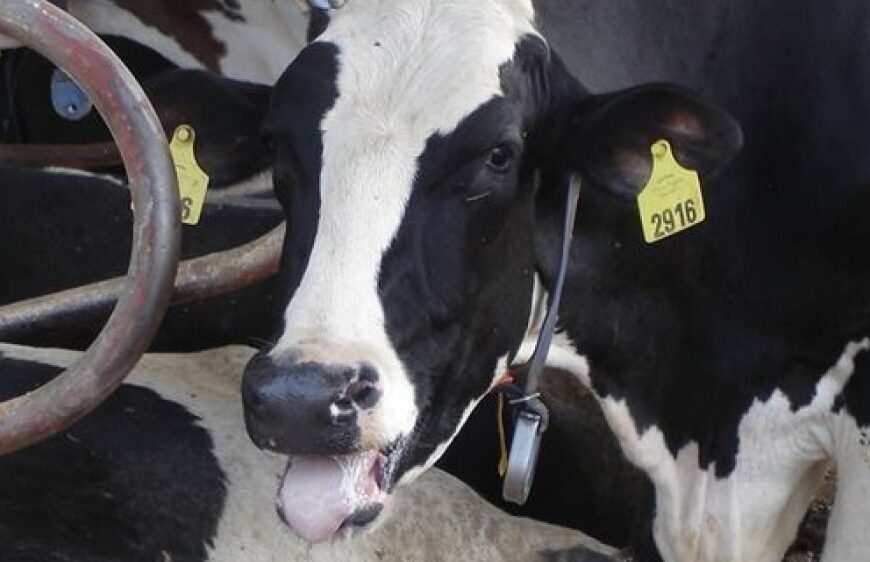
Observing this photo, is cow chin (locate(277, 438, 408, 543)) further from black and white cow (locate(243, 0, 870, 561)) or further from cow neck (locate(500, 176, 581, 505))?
cow neck (locate(500, 176, 581, 505))

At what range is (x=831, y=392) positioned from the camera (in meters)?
2.94

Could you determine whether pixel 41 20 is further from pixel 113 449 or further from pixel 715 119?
pixel 715 119

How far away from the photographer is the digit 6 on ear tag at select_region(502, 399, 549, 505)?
9.26 ft

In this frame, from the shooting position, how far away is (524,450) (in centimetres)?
283

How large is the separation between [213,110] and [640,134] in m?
0.76

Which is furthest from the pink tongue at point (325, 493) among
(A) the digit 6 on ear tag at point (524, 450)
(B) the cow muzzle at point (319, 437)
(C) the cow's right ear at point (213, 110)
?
(C) the cow's right ear at point (213, 110)

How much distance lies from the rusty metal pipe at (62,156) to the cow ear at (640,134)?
1.60 m

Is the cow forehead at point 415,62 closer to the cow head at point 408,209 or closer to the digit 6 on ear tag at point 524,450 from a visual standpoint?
the cow head at point 408,209

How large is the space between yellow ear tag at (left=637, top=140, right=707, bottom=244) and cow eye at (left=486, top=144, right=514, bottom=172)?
270mm

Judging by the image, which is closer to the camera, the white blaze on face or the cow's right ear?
the white blaze on face

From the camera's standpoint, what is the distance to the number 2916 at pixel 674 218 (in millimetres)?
2635

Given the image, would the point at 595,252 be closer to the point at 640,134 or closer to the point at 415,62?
the point at 640,134

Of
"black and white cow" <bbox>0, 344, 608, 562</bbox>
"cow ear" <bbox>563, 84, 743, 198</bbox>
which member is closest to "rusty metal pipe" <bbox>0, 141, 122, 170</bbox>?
"black and white cow" <bbox>0, 344, 608, 562</bbox>

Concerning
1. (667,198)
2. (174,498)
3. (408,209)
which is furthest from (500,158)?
(174,498)
